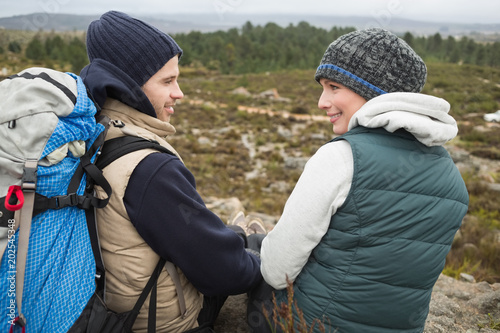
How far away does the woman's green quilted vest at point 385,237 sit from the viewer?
1281 millimetres

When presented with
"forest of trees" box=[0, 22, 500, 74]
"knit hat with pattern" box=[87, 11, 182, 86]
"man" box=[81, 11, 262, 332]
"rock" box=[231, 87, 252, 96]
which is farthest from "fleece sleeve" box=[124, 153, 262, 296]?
"forest of trees" box=[0, 22, 500, 74]

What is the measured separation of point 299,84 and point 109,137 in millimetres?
28615

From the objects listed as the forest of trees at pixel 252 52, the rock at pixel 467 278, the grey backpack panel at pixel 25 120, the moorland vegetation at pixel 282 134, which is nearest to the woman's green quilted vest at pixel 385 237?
the grey backpack panel at pixel 25 120

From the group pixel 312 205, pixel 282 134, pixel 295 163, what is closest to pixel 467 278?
pixel 312 205

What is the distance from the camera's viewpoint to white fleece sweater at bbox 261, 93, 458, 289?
1276 millimetres

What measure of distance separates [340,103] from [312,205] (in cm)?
58

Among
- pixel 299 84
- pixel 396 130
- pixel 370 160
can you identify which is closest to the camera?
pixel 370 160

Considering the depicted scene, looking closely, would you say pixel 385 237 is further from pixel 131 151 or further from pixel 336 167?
pixel 131 151

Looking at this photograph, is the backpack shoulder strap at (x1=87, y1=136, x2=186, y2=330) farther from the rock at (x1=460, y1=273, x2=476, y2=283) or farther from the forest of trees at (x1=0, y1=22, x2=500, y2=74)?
the forest of trees at (x1=0, y1=22, x2=500, y2=74)

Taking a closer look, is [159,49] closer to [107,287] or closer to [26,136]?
[26,136]

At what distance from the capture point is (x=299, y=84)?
95.2ft

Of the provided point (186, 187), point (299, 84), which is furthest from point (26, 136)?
point (299, 84)

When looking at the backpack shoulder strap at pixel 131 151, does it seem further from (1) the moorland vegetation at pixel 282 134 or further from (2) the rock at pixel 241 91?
(2) the rock at pixel 241 91

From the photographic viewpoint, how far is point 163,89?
5.76 ft
